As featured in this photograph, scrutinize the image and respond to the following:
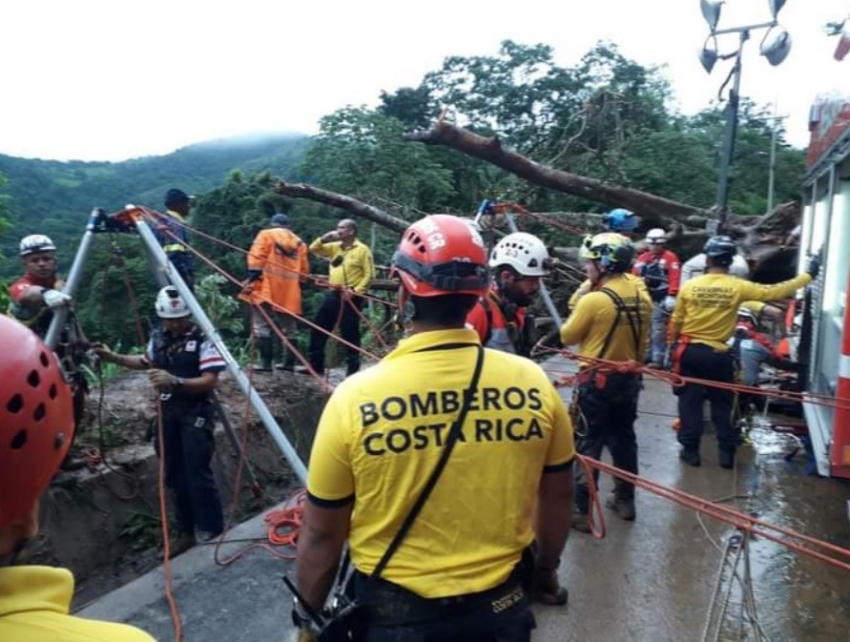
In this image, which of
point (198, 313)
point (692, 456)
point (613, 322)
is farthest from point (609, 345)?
point (198, 313)

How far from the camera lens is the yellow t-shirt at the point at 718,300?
207 inches

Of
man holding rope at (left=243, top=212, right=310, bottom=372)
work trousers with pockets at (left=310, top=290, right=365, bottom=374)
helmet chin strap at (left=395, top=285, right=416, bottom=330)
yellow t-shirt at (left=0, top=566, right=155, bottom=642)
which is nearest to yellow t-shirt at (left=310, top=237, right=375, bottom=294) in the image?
work trousers with pockets at (left=310, top=290, right=365, bottom=374)

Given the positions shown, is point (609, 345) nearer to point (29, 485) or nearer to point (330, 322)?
point (29, 485)

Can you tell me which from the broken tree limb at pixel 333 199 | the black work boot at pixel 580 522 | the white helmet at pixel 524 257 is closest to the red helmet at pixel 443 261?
the white helmet at pixel 524 257

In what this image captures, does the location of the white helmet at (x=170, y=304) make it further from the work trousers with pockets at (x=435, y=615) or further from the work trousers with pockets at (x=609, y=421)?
the work trousers with pockets at (x=435, y=615)

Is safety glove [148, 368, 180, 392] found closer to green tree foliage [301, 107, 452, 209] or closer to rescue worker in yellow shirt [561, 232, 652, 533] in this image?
rescue worker in yellow shirt [561, 232, 652, 533]

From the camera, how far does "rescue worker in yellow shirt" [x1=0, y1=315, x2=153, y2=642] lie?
3.11ft

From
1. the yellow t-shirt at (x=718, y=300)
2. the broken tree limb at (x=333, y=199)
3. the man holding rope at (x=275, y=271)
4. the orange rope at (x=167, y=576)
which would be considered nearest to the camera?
the orange rope at (x=167, y=576)

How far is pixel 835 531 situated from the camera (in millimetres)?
4637

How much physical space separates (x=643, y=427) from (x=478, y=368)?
5431mm

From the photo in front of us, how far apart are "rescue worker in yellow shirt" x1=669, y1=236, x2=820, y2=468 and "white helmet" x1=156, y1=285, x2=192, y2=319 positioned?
377 centimetres

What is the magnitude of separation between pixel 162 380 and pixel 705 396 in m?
4.20

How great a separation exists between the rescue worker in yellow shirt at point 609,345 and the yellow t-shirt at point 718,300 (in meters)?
1.09

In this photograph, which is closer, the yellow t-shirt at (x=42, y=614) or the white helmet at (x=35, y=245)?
the yellow t-shirt at (x=42, y=614)
